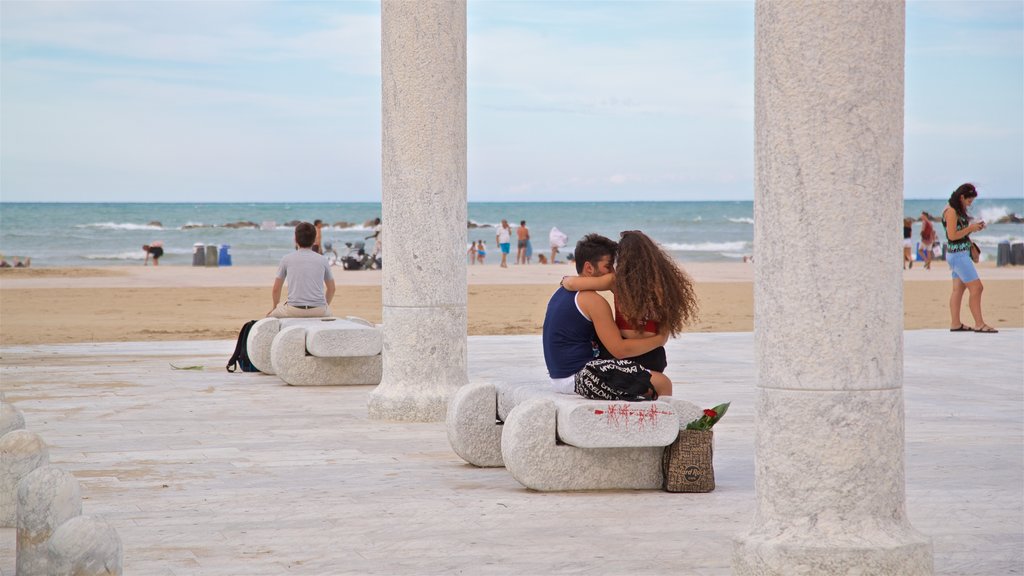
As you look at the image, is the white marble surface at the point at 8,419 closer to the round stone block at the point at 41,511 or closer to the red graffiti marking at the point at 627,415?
the round stone block at the point at 41,511

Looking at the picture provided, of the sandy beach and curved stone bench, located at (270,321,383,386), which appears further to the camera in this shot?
the sandy beach

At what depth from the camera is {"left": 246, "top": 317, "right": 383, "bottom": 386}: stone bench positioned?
12.1 meters

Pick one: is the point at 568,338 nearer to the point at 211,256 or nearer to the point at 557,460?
the point at 557,460

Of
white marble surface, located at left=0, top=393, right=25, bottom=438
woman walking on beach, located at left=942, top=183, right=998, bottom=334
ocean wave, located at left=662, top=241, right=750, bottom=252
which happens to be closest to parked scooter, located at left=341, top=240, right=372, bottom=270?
woman walking on beach, located at left=942, top=183, right=998, bottom=334

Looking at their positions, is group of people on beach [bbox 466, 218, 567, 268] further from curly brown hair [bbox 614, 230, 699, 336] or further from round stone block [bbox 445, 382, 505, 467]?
curly brown hair [bbox 614, 230, 699, 336]

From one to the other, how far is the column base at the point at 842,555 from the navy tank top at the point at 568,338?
280 centimetres

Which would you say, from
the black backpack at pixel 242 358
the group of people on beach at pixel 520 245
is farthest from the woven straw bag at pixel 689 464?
the group of people on beach at pixel 520 245

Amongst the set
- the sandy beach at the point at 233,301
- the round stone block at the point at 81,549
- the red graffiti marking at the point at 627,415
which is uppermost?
the red graffiti marking at the point at 627,415

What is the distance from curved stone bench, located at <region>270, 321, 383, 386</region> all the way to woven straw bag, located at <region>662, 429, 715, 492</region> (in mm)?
5349

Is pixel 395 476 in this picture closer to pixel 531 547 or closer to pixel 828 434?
pixel 531 547

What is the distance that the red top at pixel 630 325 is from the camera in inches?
306

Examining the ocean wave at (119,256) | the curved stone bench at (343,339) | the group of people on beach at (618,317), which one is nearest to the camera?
the group of people on beach at (618,317)

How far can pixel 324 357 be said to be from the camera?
1238 cm

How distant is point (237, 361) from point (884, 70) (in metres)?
10.0
